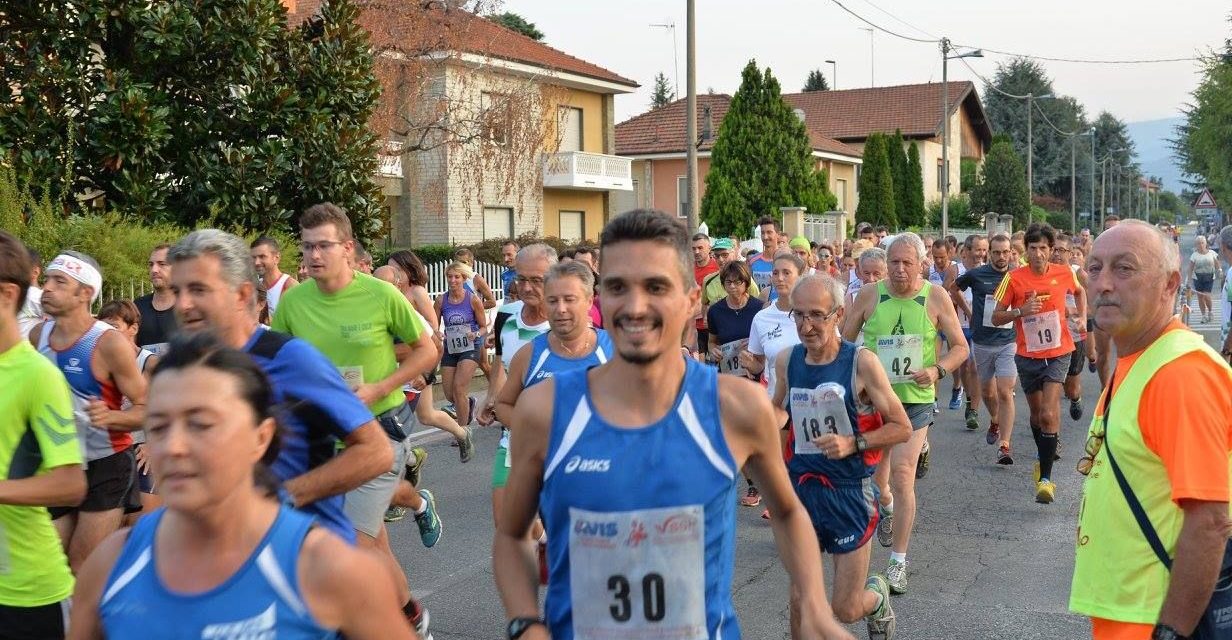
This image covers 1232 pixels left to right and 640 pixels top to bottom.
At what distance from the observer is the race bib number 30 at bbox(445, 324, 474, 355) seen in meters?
13.4

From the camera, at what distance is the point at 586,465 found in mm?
2848

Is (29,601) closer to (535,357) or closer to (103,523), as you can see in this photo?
(103,523)

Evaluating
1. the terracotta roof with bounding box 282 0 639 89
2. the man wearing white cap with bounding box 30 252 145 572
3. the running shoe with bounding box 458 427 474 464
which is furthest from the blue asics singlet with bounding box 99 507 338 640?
the terracotta roof with bounding box 282 0 639 89

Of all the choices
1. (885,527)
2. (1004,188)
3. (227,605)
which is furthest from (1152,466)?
(1004,188)

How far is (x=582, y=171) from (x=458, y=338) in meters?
25.1

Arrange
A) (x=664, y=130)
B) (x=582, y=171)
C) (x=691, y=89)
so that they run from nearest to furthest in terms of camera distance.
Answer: (x=691, y=89), (x=582, y=171), (x=664, y=130)

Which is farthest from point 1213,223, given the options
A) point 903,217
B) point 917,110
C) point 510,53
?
point 510,53

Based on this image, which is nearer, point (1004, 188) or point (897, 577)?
point (897, 577)

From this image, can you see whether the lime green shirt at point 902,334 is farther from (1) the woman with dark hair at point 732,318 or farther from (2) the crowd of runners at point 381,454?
(1) the woman with dark hair at point 732,318

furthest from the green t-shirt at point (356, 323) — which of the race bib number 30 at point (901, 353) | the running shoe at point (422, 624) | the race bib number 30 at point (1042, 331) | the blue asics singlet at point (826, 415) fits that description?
the race bib number 30 at point (1042, 331)

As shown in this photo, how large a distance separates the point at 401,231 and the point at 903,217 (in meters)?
28.1

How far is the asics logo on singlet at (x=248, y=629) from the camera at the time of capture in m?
2.28

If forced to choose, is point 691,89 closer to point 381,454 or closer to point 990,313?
point 990,313

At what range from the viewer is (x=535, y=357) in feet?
21.0
